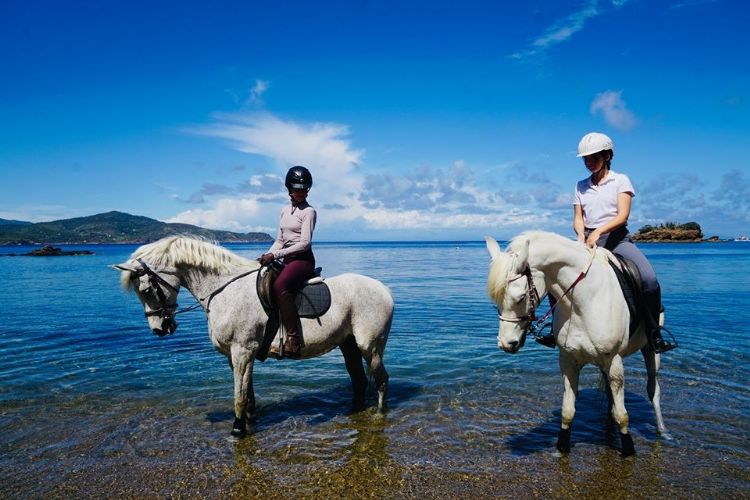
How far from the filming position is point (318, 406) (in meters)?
7.68

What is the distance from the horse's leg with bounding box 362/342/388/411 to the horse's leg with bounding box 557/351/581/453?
8.61 ft

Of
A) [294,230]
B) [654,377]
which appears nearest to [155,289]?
[294,230]

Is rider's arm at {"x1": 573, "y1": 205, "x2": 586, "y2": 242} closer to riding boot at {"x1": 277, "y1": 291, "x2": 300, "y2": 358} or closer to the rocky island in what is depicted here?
riding boot at {"x1": 277, "y1": 291, "x2": 300, "y2": 358}

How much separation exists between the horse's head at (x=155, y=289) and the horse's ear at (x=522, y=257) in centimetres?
436

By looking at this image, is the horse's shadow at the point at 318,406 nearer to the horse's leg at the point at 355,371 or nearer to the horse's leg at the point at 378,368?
the horse's leg at the point at 355,371

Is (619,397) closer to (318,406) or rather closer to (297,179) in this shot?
(318,406)

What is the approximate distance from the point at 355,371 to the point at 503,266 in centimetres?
385

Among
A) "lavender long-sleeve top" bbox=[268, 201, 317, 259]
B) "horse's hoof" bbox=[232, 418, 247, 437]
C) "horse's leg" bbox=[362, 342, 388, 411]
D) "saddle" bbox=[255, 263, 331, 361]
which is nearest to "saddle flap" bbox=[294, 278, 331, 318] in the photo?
"saddle" bbox=[255, 263, 331, 361]

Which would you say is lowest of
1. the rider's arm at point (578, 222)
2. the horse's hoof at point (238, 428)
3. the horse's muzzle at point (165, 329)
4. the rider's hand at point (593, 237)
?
the horse's hoof at point (238, 428)

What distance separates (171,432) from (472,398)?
4618mm

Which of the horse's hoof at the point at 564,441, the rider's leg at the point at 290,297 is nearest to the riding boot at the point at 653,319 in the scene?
the horse's hoof at the point at 564,441

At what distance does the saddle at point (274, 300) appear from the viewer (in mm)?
6336

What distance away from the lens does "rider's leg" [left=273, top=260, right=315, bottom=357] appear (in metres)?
6.29

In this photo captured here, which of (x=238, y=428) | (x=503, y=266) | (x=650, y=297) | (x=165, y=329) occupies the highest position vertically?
(x=503, y=266)
